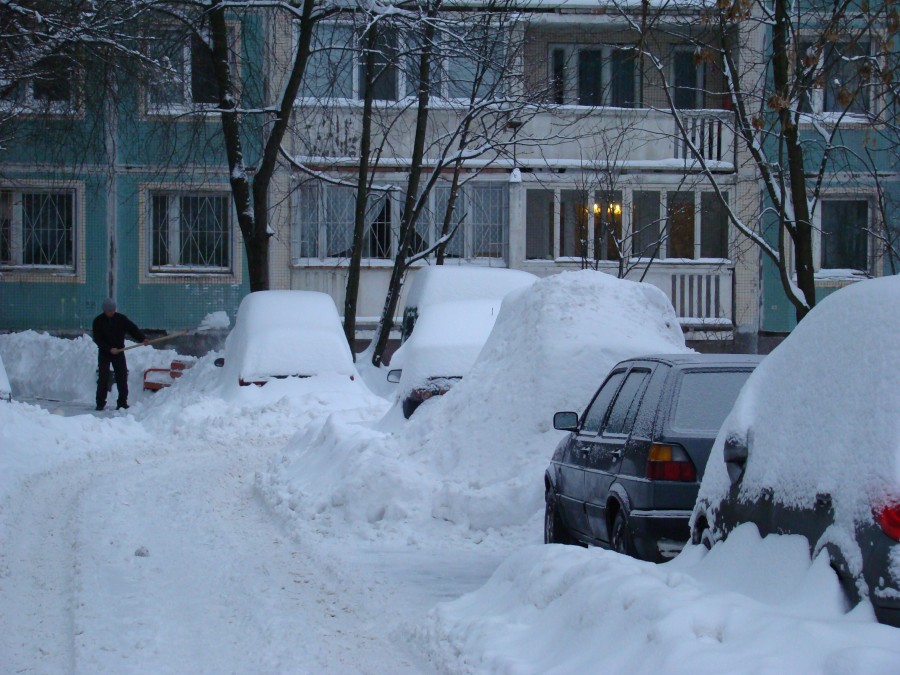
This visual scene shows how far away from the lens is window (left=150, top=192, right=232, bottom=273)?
84.1 feet

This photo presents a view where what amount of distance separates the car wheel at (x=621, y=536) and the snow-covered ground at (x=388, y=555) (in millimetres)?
708

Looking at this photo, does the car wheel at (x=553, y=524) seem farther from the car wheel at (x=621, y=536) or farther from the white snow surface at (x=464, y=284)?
the white snow surface at (x=464, y=284)

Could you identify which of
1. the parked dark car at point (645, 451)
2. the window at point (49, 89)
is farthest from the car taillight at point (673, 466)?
the window at point (49, 89)

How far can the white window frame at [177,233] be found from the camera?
25.5 m

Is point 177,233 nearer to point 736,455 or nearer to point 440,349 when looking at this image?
point 440,349

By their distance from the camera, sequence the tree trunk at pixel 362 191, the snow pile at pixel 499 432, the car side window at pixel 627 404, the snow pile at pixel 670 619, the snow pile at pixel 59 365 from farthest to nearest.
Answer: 1. the snow pile at pixel 59 365
2. the tree trunk at pixel 362 191
3. the snow pile at pixel 499 432
4. the car side window at pixel 627 404
5. the snow pile at pixel 670 619

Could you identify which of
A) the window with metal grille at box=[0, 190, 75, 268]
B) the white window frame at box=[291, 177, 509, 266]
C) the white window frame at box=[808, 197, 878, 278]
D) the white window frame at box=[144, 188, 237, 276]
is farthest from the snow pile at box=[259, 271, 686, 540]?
the white window frame at box=[808, 197, 878, 278]

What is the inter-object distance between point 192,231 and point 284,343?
30.4ft

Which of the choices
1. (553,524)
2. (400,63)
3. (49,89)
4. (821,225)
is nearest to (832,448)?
(553,524)

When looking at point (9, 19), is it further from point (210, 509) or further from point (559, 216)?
point (559, 216)

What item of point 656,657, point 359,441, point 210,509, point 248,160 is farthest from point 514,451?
point 248,160

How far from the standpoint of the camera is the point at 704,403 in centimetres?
730

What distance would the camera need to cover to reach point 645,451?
715cm

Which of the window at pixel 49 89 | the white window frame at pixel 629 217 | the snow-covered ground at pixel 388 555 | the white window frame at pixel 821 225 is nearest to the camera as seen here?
the snow-covered ground at pixel 388 555
